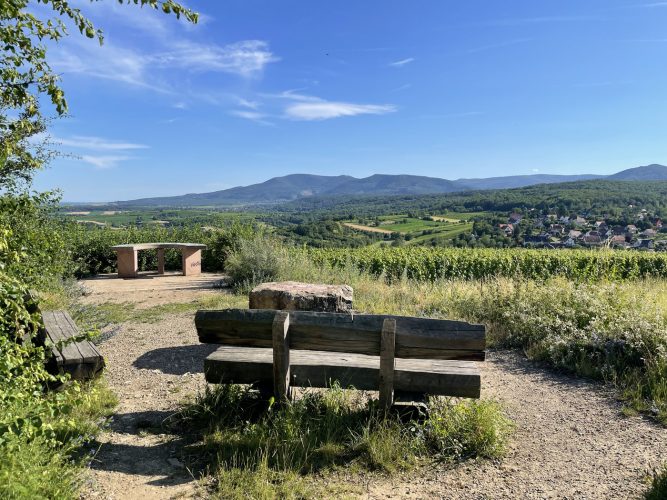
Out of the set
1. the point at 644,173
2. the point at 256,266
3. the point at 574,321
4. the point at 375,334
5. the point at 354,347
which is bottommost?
the point at 574,321

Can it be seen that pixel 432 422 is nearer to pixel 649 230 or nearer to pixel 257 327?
pixel 257 327

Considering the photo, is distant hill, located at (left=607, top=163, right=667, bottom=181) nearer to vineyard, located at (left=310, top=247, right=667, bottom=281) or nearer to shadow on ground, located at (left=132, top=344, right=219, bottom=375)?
vineyard, located at (left=310, top=247, right=667, bottom=281)

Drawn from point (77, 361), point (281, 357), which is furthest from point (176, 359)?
point (281, 357)

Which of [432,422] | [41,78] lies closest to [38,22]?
[41,78]

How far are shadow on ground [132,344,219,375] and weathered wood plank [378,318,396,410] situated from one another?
2643 mm

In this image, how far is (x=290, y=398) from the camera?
374cm

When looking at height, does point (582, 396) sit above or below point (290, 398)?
below

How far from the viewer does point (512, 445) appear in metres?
3.62

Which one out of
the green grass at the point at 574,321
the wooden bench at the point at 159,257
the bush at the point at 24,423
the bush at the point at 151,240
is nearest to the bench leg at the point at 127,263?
the wooden bench at the point at 159,257

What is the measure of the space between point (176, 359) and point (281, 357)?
2.85m

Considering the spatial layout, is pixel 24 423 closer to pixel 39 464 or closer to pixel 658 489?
pixel 39 464

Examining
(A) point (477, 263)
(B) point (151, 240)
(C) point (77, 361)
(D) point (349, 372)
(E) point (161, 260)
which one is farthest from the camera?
(B) point (151, 240)

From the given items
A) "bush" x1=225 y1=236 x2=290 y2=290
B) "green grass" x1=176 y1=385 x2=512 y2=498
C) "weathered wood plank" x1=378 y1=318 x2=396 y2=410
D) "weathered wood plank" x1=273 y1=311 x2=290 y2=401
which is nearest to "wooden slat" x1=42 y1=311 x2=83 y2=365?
"green grass" x1=176 y1=385 x2=512 y2=498

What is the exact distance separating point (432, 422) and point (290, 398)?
3.67ft
